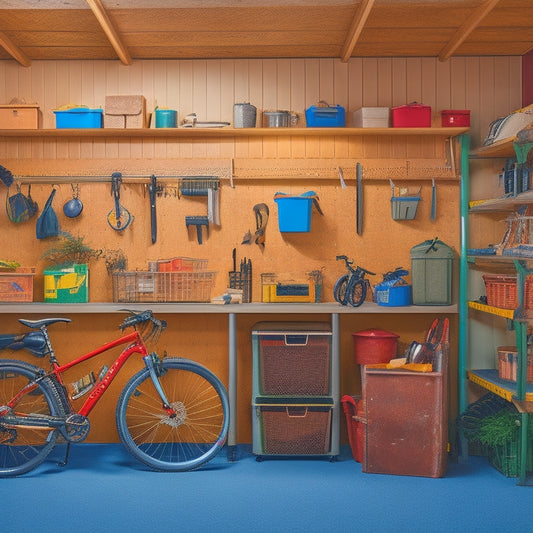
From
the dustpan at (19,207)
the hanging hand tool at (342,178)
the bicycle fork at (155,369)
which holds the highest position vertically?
the hanging hand tool at (342,178)

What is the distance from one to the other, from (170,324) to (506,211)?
2.66m

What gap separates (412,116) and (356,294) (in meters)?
1.34

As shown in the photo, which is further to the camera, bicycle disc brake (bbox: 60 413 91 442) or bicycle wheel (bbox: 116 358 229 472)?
bicycle wheel (bbox: 116 358 229 472)

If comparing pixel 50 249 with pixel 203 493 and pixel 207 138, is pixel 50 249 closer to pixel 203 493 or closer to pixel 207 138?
pixel 207 138

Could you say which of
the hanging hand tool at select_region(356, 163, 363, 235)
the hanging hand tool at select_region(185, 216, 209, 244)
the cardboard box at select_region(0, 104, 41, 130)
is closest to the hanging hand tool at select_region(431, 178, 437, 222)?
the hanging hand tool at select_region(356, 163, 363, 235)

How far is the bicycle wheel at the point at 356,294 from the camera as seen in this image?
4.89 m

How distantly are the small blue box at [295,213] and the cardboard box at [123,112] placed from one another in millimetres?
1166

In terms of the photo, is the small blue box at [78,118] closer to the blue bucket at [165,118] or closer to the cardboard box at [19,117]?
the cardboard box at [19,117]

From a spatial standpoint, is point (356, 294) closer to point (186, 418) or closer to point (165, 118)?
point (186, 418)

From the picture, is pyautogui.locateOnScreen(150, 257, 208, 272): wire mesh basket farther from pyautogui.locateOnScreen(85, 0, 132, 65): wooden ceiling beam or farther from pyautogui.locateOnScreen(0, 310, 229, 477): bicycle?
pyautogui.locateOnScreen(85, 0, 132, 65): wooden ceiling beam

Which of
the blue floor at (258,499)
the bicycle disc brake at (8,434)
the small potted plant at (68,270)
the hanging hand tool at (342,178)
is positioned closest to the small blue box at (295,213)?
the hanging hand tool at (342,178)

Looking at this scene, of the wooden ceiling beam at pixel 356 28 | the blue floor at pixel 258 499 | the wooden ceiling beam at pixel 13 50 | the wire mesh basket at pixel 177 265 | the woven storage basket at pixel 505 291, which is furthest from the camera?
the wire mesh basket at pixel 177 265

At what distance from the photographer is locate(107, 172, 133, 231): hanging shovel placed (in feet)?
17.2

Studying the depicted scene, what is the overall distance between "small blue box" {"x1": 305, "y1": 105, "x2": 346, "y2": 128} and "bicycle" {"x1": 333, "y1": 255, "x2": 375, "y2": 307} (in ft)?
3.15
